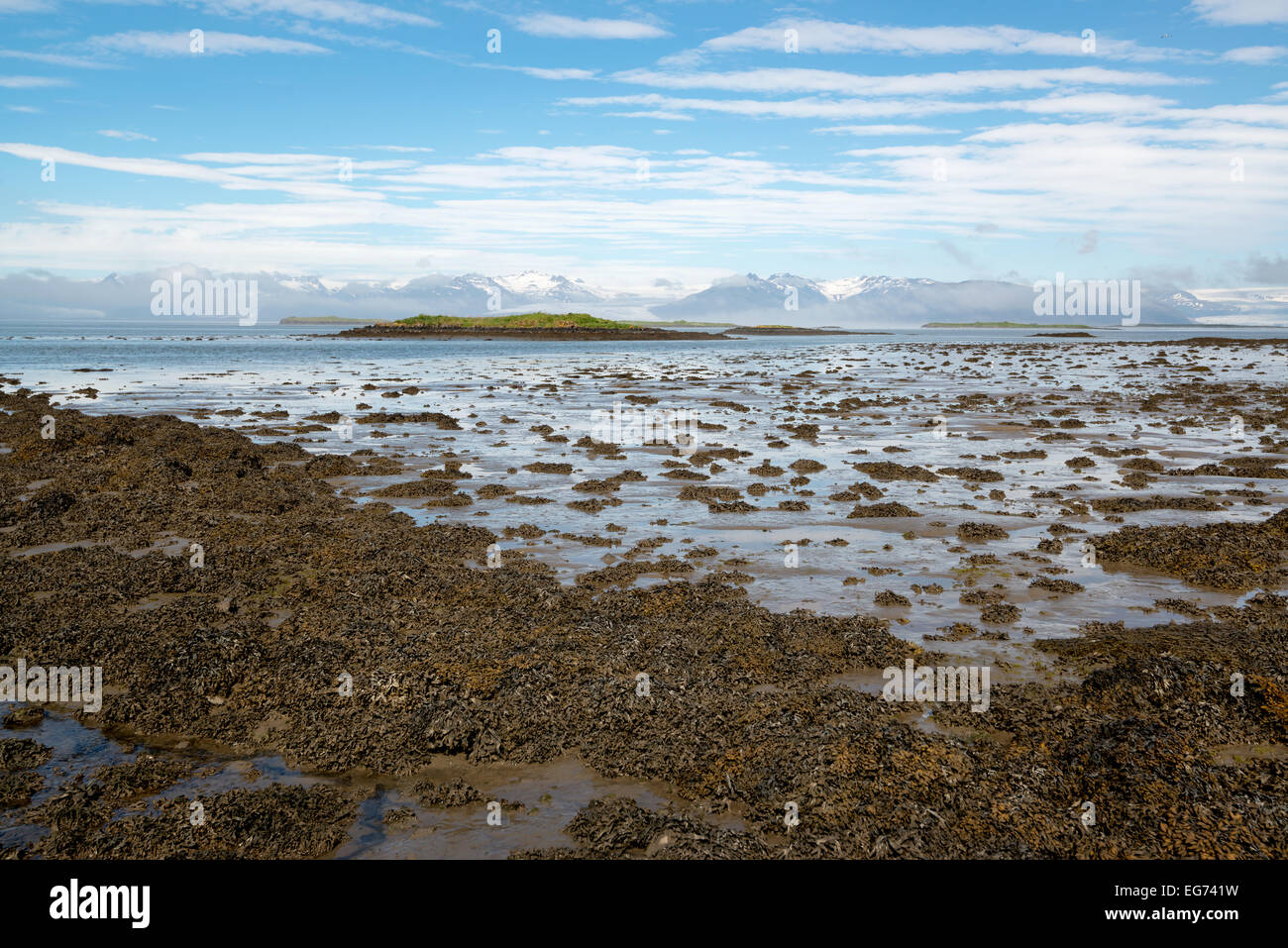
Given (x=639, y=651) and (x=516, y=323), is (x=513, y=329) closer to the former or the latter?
(x=516, y=323)

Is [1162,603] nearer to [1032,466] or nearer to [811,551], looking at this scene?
[811,551]

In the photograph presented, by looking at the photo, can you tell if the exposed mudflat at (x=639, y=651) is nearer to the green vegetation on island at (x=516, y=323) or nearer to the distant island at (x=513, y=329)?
the distant island at (x=513, y=329)

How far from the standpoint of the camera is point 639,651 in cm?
930

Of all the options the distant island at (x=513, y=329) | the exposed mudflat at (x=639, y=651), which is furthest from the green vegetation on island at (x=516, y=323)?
the exposed mudflat at (x=639, y=651)

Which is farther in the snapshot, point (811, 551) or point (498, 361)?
point (498, 361)

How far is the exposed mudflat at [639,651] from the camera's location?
6.09 meters

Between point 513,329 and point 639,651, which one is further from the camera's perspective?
point 513,329

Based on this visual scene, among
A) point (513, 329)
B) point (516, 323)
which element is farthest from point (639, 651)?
point (516, 323)

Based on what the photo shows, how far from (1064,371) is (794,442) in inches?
1778

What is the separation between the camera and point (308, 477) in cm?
2028

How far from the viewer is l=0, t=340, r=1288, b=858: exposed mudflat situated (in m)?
6.09

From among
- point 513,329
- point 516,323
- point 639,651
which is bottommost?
point 639,651

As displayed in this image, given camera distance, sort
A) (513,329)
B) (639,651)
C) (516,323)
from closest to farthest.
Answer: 1. (639,651)
2. (513,329)
3. (516,323)
